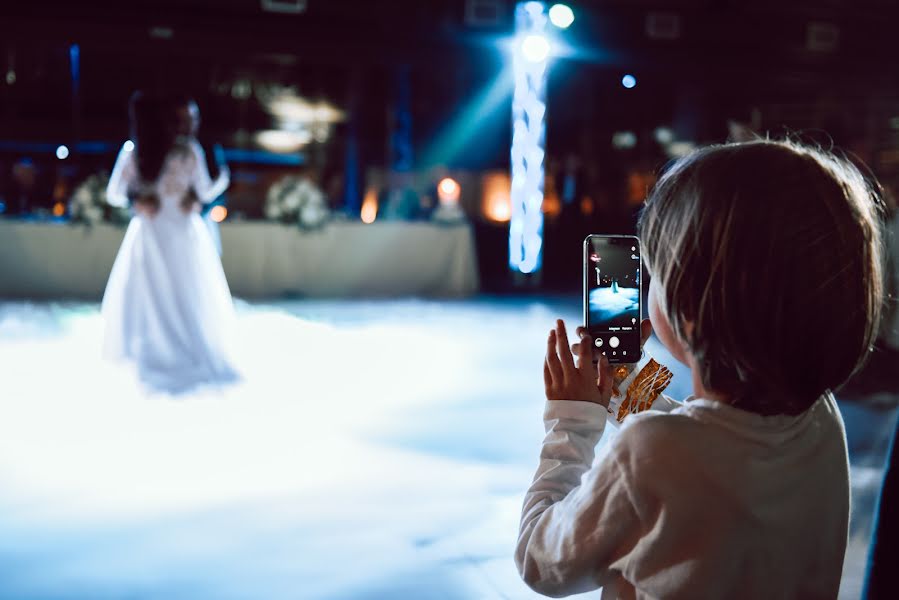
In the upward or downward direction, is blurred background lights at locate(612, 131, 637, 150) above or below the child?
above

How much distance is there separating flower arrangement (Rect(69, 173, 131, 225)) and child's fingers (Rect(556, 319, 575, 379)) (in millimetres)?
6894

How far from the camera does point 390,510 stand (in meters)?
2.35

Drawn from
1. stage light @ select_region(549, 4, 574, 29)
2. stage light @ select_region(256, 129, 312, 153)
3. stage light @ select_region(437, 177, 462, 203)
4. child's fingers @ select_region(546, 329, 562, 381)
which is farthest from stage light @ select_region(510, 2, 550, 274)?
child's fingers @ select_region(546, 329, 562, 381)

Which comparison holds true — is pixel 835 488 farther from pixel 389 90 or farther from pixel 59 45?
pixel 389 90

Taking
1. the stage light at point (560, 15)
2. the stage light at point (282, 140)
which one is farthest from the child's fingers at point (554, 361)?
the stage light at point (282, 140)

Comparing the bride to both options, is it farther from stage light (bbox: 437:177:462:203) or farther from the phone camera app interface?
stage light (bbox: 437:177:462:203)

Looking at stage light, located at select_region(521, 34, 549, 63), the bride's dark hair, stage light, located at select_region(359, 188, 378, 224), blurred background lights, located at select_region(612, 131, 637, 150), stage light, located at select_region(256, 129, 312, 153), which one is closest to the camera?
the bride's dark hair

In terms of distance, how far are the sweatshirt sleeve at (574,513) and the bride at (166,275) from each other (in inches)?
135

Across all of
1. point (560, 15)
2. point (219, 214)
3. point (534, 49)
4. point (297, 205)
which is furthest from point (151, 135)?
point (560, 15)

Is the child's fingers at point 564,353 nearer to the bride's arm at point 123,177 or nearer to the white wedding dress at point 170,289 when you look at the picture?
the white wedding dress at point 170,289

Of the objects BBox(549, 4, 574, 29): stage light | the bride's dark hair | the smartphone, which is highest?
BBox(549, 4, 574, 29): stage light

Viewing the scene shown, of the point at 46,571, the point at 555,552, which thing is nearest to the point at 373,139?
the point at 46,571

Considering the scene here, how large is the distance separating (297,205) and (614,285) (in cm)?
667

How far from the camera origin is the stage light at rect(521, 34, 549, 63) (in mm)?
8859
